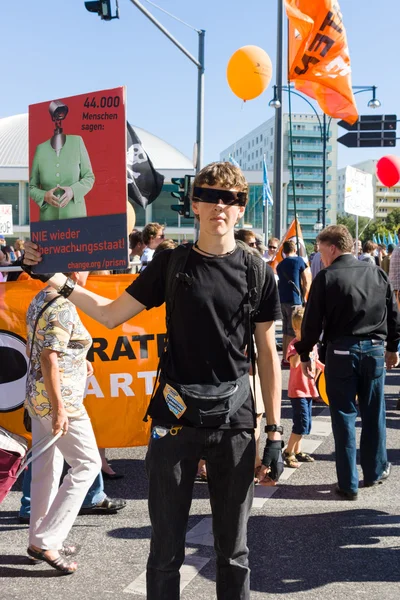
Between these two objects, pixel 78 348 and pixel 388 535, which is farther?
pixel 388 535

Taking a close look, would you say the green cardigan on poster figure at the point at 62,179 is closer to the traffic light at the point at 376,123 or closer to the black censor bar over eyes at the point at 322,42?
the black censor bar over eyes at the point at 322,42

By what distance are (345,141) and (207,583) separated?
17308 mm

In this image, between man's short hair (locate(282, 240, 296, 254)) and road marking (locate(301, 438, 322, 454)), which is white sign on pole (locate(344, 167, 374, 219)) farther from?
road marking (locate(301, 438, 322, 454))

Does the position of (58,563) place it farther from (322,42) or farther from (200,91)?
(200,91)

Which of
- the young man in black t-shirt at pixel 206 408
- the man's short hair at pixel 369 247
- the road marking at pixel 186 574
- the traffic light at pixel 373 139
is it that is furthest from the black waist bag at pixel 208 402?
the traffic light at pixel 373 139

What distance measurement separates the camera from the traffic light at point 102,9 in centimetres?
1239

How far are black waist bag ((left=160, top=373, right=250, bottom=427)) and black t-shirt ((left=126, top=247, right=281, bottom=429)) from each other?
30mm

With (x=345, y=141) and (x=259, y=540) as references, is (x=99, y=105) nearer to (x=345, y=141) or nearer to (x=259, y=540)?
(x=259, y=540)

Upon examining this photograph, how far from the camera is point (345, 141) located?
65.0 feet

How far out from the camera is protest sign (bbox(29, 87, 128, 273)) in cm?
296

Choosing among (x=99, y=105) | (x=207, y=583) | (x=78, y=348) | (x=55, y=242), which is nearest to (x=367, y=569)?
(x=207, y=583)

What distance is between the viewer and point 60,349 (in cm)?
398

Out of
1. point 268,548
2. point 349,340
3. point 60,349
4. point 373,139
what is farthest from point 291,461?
point 373,139

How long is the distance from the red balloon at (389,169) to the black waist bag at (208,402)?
16.5 meters
